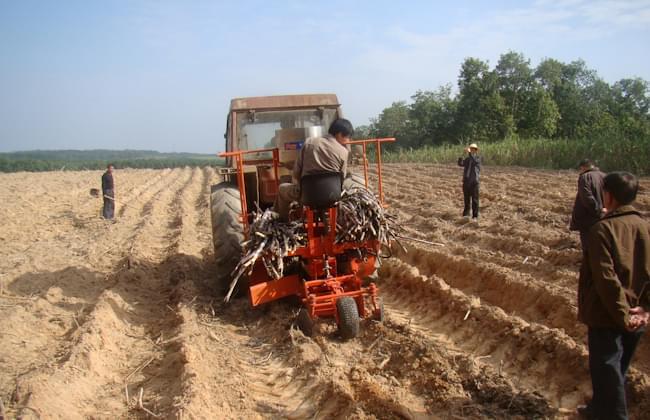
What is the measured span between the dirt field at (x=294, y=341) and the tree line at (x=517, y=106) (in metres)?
26.9

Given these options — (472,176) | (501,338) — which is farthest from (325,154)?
(472,176)

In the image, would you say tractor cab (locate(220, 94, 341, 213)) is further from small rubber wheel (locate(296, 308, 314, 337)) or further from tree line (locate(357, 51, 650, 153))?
tree line (locate(357, 51, 650, 153))

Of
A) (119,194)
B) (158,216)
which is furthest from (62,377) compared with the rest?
(119,194)

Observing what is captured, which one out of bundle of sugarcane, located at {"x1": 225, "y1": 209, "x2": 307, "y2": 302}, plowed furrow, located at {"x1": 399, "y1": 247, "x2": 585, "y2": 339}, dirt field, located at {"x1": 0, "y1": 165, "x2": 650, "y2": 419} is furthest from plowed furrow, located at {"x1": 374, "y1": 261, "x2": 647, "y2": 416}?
bundle of sugarcane, located at {"x1": 225, "y1": 209, "x2": 307, "y2": 302}

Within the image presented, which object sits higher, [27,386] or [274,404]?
[27,386]

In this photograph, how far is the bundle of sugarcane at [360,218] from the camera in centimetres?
472

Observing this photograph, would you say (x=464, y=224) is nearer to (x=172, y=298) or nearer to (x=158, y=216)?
(x=172, y=298)

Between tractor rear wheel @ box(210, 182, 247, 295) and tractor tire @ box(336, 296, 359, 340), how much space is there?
1467 millimetres

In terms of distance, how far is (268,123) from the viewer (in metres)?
6.57

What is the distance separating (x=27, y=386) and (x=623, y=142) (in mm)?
17901

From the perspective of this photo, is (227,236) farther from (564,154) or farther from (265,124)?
(564,154)

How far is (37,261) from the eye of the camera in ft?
24.8

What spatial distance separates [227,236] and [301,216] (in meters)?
0.98

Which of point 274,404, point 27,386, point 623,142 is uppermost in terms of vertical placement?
point 623,142
